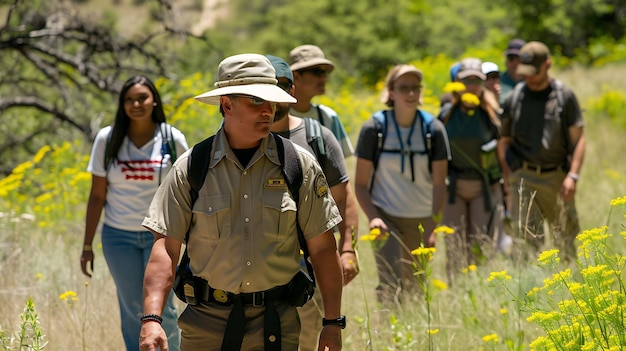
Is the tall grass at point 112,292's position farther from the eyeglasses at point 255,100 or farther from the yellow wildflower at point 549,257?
the eyeglasses at point 255,100

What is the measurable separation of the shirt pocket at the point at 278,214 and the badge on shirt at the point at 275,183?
0.06 feet

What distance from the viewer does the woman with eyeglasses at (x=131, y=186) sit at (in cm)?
540

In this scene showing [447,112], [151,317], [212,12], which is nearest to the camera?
[151,317]

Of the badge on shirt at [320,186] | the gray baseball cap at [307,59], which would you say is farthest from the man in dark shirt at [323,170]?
the badge on shirt at [320,186]

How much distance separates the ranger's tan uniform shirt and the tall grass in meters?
0.59

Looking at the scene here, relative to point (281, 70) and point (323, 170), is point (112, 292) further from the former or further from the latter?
point (281, 70)

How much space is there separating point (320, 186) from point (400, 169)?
2735 mm

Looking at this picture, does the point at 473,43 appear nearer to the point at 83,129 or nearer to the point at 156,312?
the point at 83,129

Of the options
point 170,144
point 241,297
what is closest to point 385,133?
point 170,144

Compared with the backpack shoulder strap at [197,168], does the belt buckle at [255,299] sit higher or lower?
lower

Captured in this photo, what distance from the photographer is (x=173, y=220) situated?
365 centimetres

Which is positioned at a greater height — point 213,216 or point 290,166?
point 290,166

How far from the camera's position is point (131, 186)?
5520mm

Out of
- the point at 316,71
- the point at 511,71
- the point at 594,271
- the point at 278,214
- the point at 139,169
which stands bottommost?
the point at 594,271
